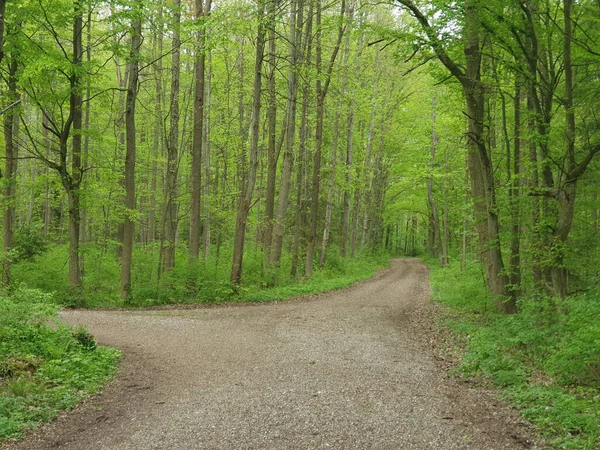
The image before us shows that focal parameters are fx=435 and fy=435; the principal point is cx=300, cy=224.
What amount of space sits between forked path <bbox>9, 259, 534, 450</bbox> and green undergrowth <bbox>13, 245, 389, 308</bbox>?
2989 millimetres

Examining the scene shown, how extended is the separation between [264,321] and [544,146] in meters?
7.32

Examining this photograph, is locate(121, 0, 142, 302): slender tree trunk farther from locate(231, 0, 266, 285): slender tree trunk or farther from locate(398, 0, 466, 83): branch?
locate(398, 0, 466, 83): branch

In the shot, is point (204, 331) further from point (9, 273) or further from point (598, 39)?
point (598, 39)

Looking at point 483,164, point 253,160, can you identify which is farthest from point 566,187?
point 253,160

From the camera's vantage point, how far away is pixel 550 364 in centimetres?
635

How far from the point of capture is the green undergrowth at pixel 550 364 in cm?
466

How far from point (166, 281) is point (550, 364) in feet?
35.6

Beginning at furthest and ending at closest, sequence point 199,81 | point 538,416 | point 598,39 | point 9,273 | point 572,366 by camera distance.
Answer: point 199,81
point 9,273
point 598,39
point 572,366
point 538,416

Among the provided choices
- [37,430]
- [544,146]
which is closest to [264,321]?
[37,430]

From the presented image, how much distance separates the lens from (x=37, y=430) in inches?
181

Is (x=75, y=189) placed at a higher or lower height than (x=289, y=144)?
lower

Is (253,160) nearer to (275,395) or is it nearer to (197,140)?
(197,140)

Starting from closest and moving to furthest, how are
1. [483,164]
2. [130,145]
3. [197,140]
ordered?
1. [483,164]
2. [130,145]
3. [197,140]

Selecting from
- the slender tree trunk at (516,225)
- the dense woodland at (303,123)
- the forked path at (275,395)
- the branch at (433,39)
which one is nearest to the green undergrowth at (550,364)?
the forked path at (275,395)
